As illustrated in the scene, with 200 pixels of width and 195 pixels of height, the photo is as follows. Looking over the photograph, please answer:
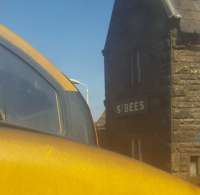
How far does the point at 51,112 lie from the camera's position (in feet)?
5.08

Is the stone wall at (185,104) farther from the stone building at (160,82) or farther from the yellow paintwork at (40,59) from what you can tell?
the yellow paintwork at (40,59)

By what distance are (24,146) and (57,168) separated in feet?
0.34

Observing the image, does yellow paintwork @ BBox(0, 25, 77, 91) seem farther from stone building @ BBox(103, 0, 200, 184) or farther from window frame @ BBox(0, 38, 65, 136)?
stone building @ BBox(103, 0, 200, 184)

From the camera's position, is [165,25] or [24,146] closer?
[24,146]

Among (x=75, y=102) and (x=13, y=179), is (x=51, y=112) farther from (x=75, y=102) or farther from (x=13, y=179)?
(x=13, y=179)

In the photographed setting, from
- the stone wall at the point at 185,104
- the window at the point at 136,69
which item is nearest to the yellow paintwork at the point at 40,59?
the stone wall at the point at 185,104

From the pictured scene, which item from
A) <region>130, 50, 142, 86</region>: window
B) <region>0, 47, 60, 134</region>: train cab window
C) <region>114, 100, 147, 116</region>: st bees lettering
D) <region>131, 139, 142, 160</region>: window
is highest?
<region>0, 47, 60, 134</region>: train cab window

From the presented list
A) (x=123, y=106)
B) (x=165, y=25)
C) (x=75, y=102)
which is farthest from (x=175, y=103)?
(x=75, y=102)

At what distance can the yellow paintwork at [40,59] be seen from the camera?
62.9 inches

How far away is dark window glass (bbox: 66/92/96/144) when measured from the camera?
5.08 ft

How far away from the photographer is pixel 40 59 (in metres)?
1.62

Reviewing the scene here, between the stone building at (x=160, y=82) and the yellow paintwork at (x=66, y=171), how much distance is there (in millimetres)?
13160

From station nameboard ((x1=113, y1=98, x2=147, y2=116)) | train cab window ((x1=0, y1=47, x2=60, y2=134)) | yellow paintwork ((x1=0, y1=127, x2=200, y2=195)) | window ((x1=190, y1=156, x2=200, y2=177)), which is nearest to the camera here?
yellow paintwork ((x1=0, y1=127, x2=200, y2=195))

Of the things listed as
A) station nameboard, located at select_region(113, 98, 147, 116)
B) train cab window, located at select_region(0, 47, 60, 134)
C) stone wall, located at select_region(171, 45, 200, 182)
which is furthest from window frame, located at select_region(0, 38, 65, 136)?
station nameboard, located at select_region(113, 98, 147, 116)
